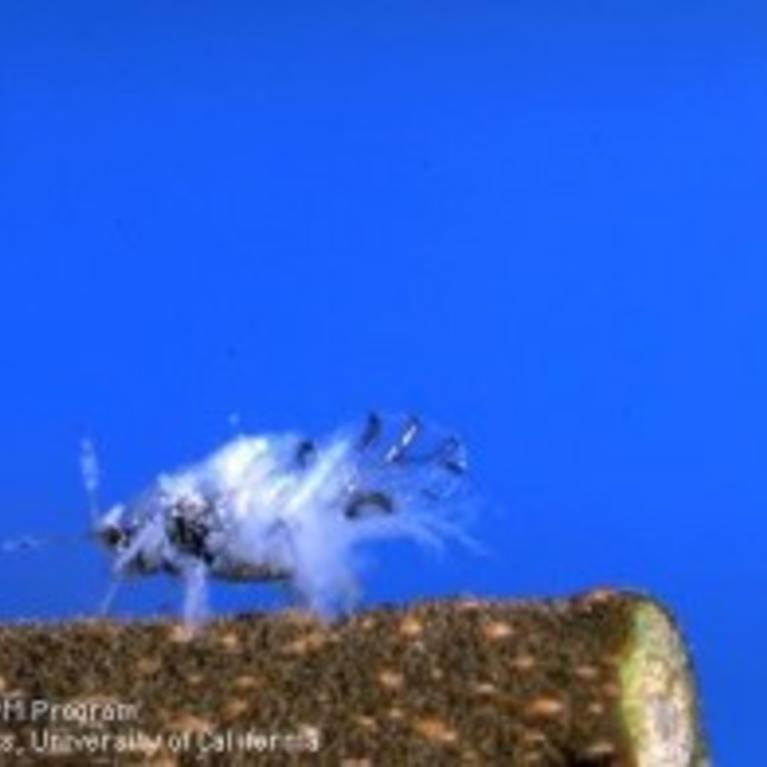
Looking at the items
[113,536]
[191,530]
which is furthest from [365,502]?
[113,536]

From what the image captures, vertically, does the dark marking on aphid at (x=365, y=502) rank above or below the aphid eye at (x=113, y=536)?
below

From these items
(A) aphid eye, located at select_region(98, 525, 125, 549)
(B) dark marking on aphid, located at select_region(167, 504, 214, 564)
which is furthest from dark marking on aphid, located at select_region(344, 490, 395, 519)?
(A) aphid eye, located at select_region(98, 525, 125, 549)

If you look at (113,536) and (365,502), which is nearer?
(365,502)

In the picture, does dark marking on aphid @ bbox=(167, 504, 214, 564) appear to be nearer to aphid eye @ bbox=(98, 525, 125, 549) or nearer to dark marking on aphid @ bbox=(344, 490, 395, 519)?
aphid eye @ bbox=(98, 525, 125, 549)

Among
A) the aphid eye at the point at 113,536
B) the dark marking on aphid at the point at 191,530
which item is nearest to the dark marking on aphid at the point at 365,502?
the dark marking on aphid at the point at 191,530

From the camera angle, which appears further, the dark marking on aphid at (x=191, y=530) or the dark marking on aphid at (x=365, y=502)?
the dark marking on aphid at (x=191, y=530)

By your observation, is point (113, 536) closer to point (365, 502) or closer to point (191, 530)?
point (191, 530)

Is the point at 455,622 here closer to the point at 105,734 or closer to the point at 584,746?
the point at 584,746

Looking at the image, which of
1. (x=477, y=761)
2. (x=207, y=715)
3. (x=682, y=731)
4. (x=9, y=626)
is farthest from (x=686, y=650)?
(x=9, y=626)

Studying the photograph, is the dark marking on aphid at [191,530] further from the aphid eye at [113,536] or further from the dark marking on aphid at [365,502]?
the dark marking on aphid at [365,502]

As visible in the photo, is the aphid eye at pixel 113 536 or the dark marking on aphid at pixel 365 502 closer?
the dark marking on aphid at pixel 365 502

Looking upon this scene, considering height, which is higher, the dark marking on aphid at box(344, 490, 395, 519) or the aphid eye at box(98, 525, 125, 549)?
the aphid eye at box(98, 525, 125, 549)
